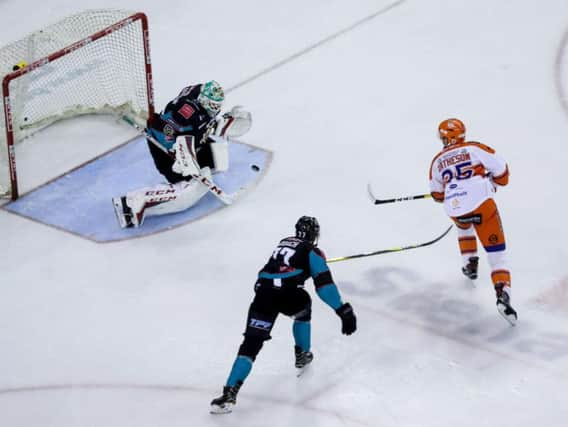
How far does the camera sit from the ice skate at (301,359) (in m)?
5.18

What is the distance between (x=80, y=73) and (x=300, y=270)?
10.6 ft

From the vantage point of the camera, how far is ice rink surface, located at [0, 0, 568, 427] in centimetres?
508

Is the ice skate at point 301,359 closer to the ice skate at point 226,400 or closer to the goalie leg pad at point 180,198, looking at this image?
the ice skate at point 226,400

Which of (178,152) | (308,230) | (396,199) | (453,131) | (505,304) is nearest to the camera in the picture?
(308,230)

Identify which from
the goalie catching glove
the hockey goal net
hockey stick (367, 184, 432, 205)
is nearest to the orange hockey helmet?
hockey stick (367, 184, 432, 205)

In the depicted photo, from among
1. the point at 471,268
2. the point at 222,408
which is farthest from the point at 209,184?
the point at 222,408

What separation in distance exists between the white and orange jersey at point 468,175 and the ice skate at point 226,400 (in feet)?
4.59

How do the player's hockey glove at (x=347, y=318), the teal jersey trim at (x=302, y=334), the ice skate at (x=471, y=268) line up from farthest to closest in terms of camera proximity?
the ice skate at (x=471, y=268)
the teal jersey trim at (x=302, y=334)
the player's hockey glove at (x=347, y=318)

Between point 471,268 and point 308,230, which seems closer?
point 308,230

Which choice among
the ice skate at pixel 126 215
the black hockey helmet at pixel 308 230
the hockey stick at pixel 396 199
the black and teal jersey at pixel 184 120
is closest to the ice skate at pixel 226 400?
the black hockey helmet at pixel 308 230

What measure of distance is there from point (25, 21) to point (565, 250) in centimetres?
511

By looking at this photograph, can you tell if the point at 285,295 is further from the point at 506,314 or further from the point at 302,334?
the point at 506,314

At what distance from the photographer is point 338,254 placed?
6129 mm

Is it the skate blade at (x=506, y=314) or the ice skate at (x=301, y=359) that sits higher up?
the skate blade at (x=506, y=314)
